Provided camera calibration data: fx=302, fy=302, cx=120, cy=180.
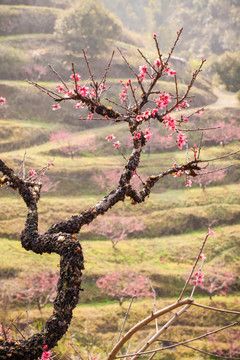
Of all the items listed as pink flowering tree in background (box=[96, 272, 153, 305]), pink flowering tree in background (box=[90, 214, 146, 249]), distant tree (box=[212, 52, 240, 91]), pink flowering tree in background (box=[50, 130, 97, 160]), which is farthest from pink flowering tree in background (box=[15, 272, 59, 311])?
distant tree (box=[212, 52, 240, 91])

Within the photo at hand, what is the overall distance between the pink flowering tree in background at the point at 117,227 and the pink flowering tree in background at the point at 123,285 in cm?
203

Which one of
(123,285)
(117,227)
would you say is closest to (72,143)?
(117,227)

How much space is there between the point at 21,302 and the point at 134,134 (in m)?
8.45

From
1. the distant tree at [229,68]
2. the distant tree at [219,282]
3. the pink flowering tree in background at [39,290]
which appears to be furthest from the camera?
the distant tree at [229,68]

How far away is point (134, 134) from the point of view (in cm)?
434

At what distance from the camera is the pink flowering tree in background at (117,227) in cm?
1366

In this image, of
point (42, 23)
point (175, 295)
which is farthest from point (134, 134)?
point (42, 23)

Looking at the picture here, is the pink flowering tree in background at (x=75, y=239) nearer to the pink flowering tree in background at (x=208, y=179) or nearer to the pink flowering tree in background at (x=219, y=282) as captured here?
the pink flowering tree in background at (x=219, y=282)

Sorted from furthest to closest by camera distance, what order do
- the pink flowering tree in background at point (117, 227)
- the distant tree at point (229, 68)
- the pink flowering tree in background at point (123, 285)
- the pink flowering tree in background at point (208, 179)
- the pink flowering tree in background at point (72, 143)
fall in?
the distant tree at point (229, 68), the pink flowering tree in background at point (72, 143), the pink flowering tree in background at point (208, 179), the pink flowering tree in background at point (117, 227), the pink flowering tree in background at point (123, 285)

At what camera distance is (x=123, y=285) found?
36.9ft

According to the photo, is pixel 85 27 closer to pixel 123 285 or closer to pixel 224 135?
pixel 224 135

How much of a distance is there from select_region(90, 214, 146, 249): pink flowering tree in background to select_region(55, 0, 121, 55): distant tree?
18.9 metres

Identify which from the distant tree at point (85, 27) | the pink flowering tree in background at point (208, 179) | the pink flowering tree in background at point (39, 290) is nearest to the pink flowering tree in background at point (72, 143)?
the pink flowering tree in background at point (208, 179)

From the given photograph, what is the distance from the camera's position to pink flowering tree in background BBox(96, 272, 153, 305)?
1100 cm
